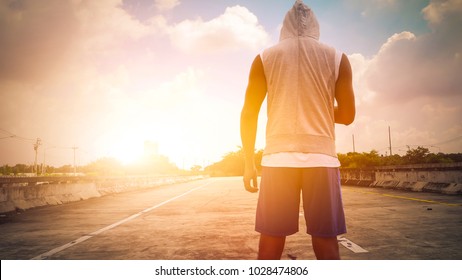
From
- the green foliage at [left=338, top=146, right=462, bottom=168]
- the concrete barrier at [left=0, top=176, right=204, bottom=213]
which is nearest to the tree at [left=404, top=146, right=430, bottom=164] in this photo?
the green foliage at [left=338, top=146, right=462, bottom=168]

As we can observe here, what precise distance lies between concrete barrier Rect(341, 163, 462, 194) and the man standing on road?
1156cm

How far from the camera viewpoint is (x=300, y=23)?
7.79 feet

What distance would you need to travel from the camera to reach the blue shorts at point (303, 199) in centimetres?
206

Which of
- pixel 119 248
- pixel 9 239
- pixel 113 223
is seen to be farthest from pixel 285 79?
pixel 113 223

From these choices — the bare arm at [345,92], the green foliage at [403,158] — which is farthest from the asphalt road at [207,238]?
the green foliage at [403,158]

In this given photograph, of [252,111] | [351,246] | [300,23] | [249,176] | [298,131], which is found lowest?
[351,246]

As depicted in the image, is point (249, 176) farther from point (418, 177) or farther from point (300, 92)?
point (418, 177)

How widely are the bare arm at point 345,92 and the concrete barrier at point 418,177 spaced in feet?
37.2

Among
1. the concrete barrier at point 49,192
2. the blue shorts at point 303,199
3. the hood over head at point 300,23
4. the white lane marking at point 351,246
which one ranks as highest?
the hood over head at point 300,23

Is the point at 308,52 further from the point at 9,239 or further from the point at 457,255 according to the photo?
the point at 9,239

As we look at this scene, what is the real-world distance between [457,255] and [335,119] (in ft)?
8.43

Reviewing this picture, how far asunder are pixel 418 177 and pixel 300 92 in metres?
14.1

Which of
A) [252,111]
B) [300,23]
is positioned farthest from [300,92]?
[300,23]

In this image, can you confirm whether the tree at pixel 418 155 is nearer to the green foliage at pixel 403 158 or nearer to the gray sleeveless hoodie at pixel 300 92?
the green foliage at pixel 403 158
